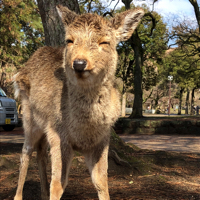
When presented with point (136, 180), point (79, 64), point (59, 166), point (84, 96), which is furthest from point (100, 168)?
point (136, 180)

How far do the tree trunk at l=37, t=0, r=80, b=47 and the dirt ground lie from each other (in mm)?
2404

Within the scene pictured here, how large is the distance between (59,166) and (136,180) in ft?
7.03

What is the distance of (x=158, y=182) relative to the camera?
458 centimetres

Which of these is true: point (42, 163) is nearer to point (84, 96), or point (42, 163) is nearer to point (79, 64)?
point (84, 96)

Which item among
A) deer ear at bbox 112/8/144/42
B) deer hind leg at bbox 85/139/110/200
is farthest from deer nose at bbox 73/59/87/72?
deer hind leg at bbox 85/139/110/200

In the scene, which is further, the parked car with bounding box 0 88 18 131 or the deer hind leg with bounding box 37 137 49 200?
the parked car with bounding box 0 88 18 131

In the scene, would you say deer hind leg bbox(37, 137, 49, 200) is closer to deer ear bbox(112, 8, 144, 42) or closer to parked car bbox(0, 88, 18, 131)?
deer ear bbox(112, 8, 144, 42)

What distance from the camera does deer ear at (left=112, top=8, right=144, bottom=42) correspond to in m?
3.14

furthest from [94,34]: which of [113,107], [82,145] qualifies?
[82,145]

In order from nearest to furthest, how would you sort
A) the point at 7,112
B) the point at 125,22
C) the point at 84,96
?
the point at 84,96 → the point at 125,22 → the point at 7,112

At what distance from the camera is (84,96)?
9.65 ft

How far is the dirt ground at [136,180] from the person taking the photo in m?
4.05

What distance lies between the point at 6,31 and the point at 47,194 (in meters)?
12.4

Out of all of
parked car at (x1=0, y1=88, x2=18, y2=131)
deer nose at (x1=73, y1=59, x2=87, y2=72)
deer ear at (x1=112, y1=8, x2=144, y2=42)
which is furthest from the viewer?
parked car at (x1=0, y1=88, x2=18, y2=131)
